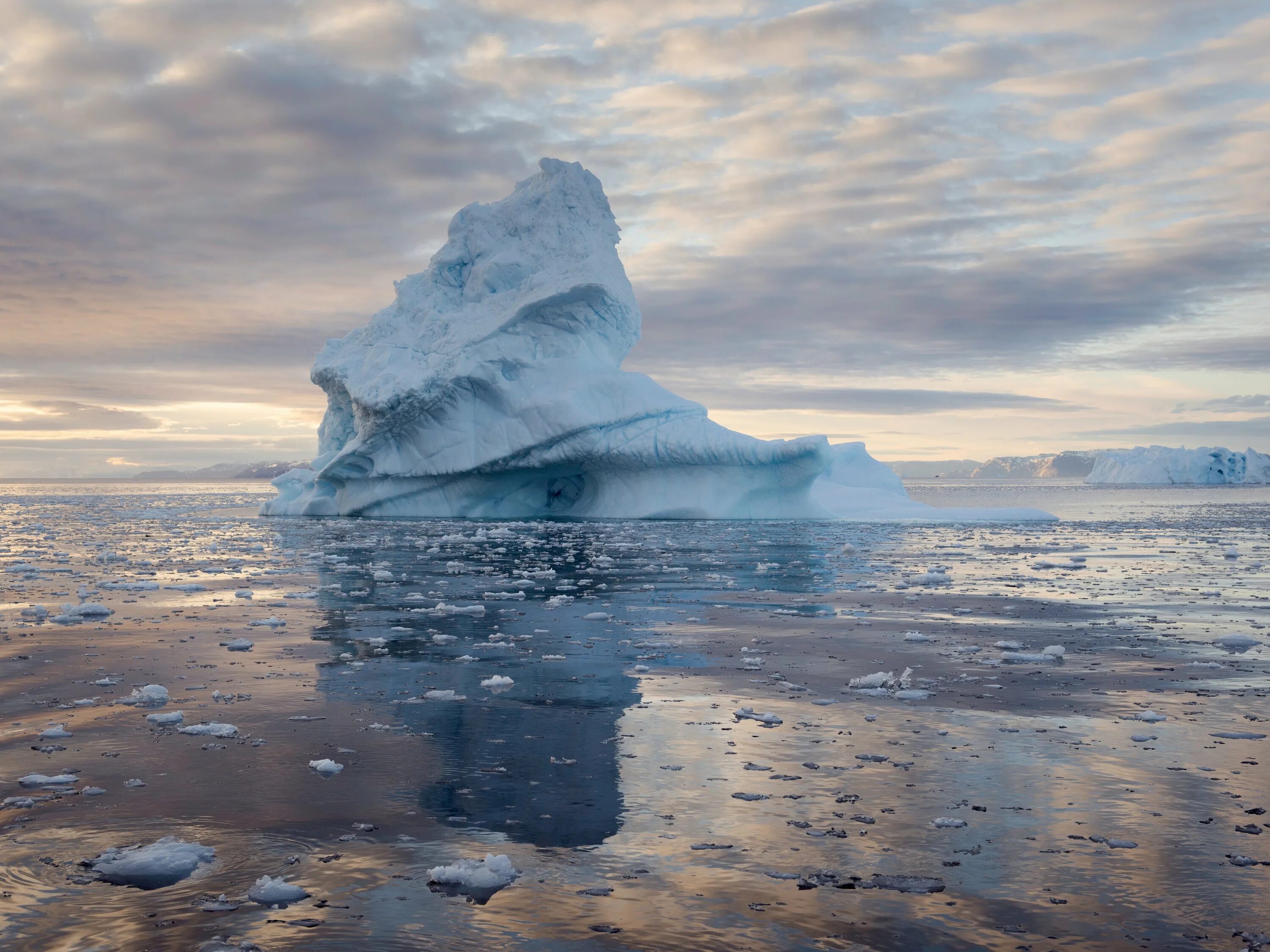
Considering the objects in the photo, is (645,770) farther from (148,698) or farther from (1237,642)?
(1237,642)

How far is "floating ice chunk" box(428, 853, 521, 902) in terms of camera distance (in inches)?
129

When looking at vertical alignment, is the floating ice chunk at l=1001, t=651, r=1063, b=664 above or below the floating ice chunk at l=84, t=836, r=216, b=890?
above

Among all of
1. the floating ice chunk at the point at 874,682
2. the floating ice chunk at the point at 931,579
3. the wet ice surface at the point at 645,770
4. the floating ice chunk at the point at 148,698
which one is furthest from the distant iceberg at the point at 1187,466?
the floating ice chunk at the point at 148,698

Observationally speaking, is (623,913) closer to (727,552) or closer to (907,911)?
(907,911)

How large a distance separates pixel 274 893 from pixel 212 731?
2.25 metres

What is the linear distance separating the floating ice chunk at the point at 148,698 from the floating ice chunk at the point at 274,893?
10.1 ft

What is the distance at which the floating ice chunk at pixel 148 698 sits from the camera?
19.4 feet

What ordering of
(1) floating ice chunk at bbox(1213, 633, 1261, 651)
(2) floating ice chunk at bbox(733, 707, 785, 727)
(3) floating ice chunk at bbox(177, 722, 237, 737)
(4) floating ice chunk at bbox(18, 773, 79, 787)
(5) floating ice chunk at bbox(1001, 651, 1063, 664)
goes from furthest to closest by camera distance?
(1) floating ice chunk at bbox(1213, 633, 1261, 651)
(5) floating ice chunk at bbox(1001, 651, 1063, 664)
(2) floating ice chunk at bbox(733, 707, 785, 727)
(3) floating ice chunk at bbox(177, 722, 237, 737)
(4) floating ice chunk at bbox(18, 773, 79, 787)

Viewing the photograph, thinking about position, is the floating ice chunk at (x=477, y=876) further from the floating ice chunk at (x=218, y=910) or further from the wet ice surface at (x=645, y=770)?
the floating ice chunk at (x=218, y=910)

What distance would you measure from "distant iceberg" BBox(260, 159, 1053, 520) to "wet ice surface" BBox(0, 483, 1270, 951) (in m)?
16.7

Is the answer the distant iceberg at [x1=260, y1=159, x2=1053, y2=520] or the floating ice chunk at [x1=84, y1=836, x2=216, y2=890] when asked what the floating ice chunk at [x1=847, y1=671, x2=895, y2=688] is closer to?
the floating ice chunk at [x1=84, y1=836, x2=216, y2=890]

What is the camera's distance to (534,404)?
91.6 ft

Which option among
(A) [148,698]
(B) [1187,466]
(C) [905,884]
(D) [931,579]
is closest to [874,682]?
(C) [905,884]

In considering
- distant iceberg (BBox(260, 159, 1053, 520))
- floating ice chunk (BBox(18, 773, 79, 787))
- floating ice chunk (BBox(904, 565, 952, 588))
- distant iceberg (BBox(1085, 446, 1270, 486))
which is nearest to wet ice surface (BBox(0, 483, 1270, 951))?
floating ice chunk (BBox(18, 773, 79, 787))
